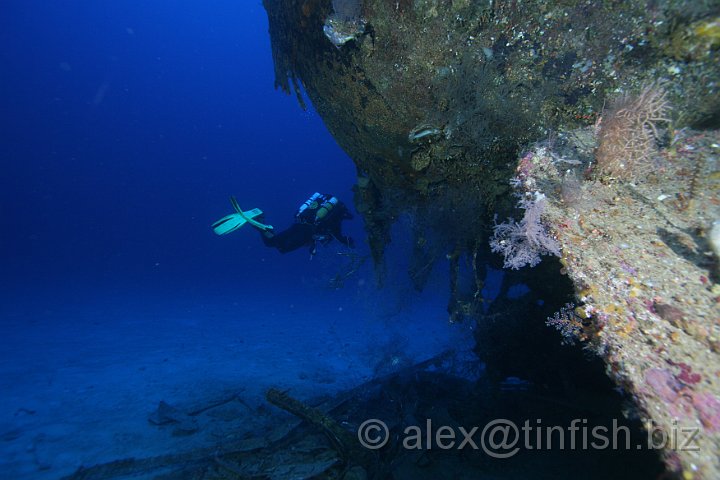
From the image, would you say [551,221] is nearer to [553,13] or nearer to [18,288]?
[553,13]

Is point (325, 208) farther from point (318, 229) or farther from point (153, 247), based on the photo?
point (153, 247)

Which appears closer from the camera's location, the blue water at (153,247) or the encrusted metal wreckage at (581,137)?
the encrusted metal wreckage at (581,137)

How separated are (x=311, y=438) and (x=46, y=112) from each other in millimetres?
134382

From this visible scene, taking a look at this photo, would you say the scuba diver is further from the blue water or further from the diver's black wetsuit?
the blue water

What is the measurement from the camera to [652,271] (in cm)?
222

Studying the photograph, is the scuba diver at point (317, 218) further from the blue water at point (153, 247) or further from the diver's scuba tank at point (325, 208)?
the blue water at point (153, 247)

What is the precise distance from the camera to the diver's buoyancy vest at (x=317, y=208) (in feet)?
30.0

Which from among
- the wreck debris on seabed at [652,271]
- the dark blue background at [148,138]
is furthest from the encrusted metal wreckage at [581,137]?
the dark blue background at [148,138]

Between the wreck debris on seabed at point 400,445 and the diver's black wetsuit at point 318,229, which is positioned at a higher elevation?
the diver's black wetsuit at point 318,229

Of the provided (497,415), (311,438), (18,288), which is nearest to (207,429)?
(311,438)

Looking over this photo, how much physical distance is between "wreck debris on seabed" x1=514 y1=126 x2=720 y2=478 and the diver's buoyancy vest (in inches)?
258

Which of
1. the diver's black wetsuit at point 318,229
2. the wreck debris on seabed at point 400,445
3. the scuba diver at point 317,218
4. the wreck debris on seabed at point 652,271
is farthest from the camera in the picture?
the diver's black wetsuit at point 318,229

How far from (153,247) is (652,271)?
115 meters

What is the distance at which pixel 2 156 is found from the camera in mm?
88375
